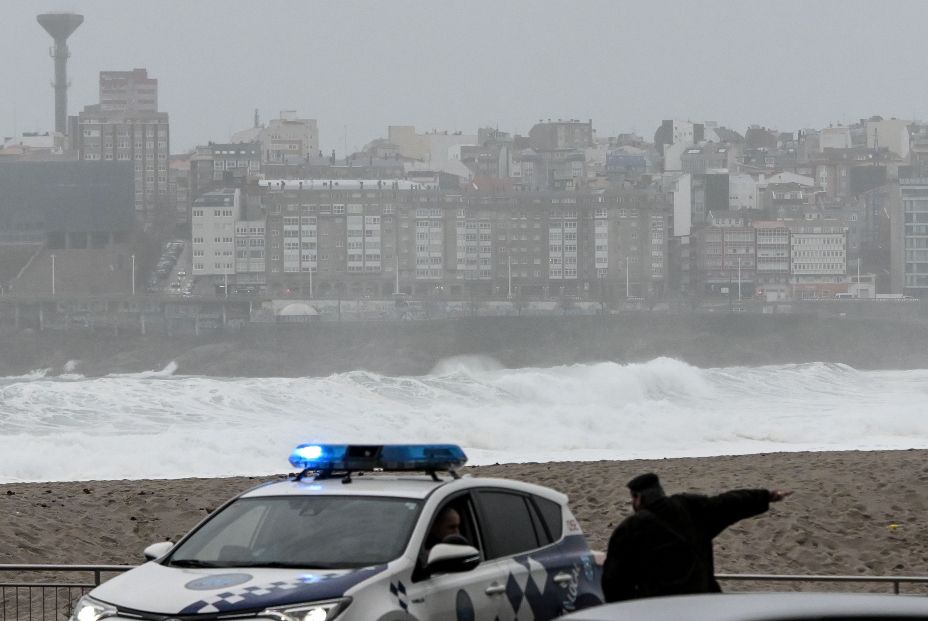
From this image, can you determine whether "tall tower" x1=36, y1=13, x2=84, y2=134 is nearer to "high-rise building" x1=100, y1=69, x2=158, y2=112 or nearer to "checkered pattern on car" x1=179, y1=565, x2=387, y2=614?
"high-rise building" x1=100, y1=69, x2=158, y2=112

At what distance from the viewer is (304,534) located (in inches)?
216

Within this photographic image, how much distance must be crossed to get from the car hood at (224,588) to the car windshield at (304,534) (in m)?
0.12

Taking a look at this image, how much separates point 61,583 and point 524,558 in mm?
3156

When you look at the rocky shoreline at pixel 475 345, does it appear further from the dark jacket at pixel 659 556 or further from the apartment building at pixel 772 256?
the dark jacket at pixel 659 556

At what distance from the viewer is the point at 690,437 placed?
1108 inches

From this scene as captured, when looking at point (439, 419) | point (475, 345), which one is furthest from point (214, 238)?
point (439, 419)

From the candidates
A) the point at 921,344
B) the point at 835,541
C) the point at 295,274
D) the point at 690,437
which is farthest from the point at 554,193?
the point at 835,541

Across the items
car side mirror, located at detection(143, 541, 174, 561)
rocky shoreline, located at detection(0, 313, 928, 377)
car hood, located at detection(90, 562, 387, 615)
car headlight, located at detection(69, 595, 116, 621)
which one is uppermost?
car side mirror, located at detection(143, 541, 174, 561)

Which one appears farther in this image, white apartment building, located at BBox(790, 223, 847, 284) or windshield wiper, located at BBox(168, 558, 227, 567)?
white apartment building, located at BBox(790, 223, 847, 284)

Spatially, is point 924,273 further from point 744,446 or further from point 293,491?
point 293,491

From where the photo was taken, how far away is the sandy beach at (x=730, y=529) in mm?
11695

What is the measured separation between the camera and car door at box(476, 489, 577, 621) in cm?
568

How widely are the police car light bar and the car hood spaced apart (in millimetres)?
661

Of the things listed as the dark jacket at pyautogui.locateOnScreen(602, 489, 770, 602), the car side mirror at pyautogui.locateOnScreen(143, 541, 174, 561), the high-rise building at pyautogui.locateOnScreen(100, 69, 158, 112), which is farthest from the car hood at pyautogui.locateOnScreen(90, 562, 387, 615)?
Answer: the high-rise building at pyautogui.locateOnScreen(100, 69, 158, 112)
